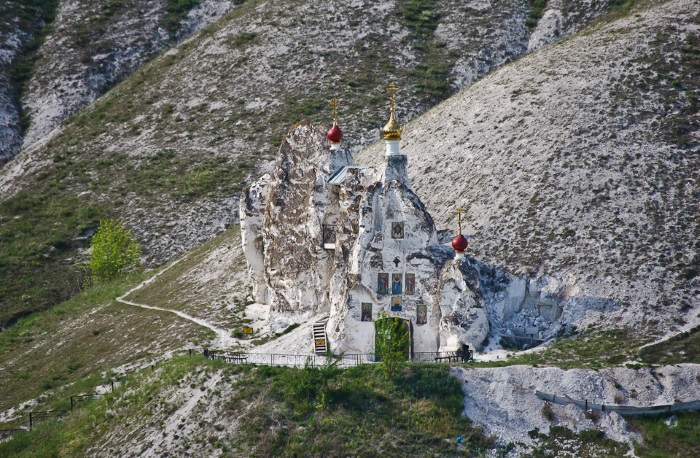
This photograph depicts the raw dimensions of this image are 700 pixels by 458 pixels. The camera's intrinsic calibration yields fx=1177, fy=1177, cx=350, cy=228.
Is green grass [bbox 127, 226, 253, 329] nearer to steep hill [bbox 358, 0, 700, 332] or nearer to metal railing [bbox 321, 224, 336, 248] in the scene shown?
metal railing [bbox 321, 224, 336, 248]

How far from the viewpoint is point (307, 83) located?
343 feet

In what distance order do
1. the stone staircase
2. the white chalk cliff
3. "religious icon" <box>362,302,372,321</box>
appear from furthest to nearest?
the stone staircase < "religious icon" <box>362,302,372,321</box> < the white chalk cliff

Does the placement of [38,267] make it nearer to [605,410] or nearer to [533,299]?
[533,299]

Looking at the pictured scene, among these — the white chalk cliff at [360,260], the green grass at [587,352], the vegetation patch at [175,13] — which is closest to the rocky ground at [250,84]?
the vegetation patch at [175,13]

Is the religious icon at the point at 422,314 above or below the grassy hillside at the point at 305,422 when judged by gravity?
above

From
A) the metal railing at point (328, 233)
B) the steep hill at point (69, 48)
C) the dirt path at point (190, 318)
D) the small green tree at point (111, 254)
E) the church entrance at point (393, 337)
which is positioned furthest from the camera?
the steep hill at point (69, 48)

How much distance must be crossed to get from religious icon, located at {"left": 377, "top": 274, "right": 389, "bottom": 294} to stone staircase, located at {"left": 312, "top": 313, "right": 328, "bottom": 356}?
397cm

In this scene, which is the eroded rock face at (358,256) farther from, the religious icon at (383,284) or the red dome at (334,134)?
the red dome at (334,134)

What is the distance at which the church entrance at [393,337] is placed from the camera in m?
55.4

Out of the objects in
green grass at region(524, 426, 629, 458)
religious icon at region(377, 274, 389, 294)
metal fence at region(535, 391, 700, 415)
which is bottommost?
green grass at region(524, 426, 629, 458)

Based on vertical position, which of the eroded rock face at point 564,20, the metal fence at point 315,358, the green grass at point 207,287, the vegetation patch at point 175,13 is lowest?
the metal fence at point 315,358

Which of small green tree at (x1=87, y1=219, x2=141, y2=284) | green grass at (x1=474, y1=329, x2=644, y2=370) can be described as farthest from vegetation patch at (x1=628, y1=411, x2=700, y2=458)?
small green tree at (x1=87, y1=219, x2=141, y2=284)

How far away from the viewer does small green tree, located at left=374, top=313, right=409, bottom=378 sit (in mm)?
54844

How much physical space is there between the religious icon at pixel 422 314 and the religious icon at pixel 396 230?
3.58m
